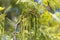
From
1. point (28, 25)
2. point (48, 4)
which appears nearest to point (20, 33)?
point (28, 25)

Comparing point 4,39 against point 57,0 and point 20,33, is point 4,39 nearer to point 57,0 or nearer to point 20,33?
point 20,33

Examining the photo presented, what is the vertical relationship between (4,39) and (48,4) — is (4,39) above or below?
below

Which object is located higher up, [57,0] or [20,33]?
[57,0]

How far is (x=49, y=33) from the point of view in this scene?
622mm

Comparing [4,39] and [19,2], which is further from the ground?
[19,2]

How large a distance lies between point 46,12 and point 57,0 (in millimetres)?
64

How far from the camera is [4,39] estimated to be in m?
0.64

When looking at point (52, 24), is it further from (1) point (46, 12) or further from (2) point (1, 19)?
(2) point (1, 19)

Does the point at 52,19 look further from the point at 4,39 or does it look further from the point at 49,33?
the point at 4,39

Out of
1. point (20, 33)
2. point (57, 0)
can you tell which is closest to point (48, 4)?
point (57, 0)

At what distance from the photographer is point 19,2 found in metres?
0.61

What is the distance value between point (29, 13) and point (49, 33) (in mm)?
108

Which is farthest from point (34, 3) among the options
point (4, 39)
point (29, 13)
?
point (4, 39)

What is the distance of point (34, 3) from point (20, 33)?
13 centimetres
